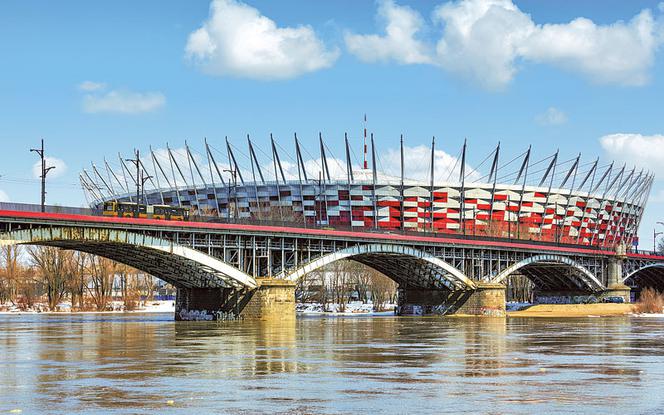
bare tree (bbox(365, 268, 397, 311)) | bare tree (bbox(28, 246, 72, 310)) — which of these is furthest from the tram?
bare tree (bbox(365, 268, 397, 311))

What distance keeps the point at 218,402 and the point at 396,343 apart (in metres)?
30.4

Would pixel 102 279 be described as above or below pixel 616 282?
above

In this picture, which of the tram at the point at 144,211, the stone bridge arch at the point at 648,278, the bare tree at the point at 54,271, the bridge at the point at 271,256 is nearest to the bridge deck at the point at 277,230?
the bridge at the point at 271,256

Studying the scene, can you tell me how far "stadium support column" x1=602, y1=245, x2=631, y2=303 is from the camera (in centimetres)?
14562

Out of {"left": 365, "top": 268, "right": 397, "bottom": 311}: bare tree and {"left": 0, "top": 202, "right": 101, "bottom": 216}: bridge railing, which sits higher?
{"left": 0, "top": 202, "right": 101, "bottom": 216}: bridge railing

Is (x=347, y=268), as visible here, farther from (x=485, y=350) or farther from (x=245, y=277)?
(x=485, y=350)

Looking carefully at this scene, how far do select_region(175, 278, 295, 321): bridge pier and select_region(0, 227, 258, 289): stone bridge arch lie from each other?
84 cm

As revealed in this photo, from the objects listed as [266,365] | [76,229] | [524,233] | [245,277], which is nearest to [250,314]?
[245,277]

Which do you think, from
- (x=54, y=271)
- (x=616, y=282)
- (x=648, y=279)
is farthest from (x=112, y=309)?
(x=648, y=279)

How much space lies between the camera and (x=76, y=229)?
256ft

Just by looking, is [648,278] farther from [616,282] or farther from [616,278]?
[616,282]

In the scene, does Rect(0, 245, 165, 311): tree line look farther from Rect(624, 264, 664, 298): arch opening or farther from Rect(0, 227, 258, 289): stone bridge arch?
Rect(624, 264, 664, 298): arch opening

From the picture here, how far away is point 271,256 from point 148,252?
14079 millimetres

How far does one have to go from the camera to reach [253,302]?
89812 millimetres
